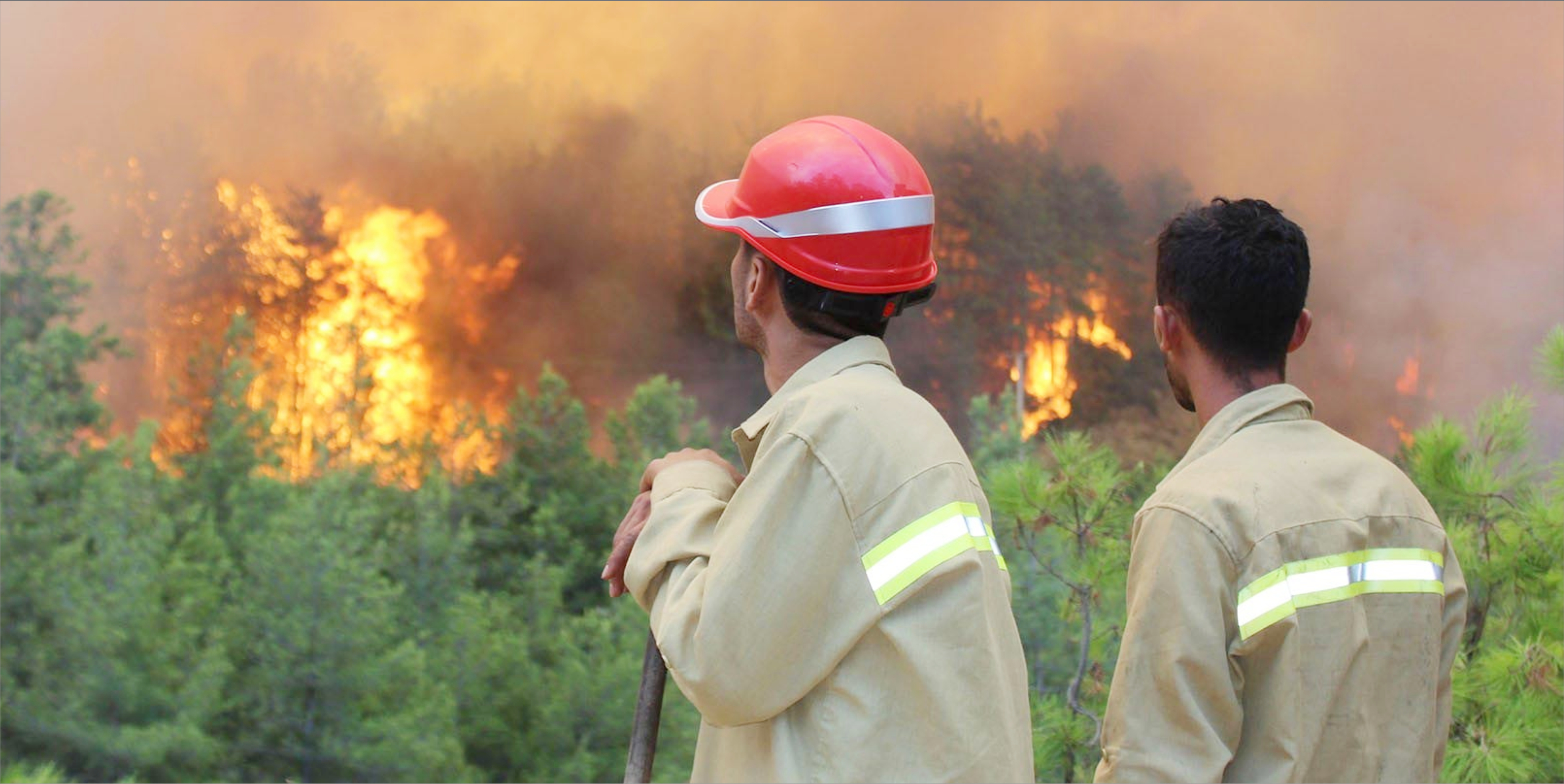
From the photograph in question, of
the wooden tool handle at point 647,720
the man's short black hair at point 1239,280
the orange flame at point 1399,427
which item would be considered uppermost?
the man's short black hair at point 1239,280

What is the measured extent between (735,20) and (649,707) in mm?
3093

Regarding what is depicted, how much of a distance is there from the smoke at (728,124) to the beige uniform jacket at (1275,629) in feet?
8.79

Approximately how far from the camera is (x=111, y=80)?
3.89 metres

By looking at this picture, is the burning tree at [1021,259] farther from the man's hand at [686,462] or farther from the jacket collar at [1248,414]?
the man's hand at [686,462]

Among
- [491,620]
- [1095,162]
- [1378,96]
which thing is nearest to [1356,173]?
[1378,96]

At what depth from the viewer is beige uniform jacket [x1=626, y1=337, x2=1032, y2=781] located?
127 cm

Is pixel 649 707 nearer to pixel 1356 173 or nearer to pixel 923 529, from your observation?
pixel 923 529

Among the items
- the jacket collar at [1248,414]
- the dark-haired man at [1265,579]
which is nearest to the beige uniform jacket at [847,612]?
the dark-haired man at [1265,579]

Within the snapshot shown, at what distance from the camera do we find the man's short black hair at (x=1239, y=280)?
5.29ft

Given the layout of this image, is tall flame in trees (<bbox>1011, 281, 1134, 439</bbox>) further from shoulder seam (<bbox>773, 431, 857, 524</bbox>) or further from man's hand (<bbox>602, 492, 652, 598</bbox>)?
shoulder seam (<bbox>773, 431, 857, 524</bbox>)

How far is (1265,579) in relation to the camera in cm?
147

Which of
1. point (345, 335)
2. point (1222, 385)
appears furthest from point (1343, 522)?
point (345, 335)

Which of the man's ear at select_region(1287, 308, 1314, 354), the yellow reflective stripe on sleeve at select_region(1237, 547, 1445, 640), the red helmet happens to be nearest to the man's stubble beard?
the man's ear at select_region(1287, 308, 1314, 354)

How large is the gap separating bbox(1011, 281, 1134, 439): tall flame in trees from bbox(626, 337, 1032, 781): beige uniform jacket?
2875mm
